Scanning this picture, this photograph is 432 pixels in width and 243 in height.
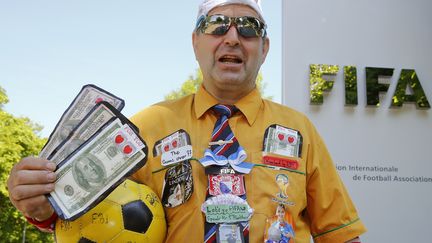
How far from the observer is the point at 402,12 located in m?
6.01

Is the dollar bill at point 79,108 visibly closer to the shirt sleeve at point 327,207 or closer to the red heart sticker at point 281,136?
the red heart sticker at point 281,136

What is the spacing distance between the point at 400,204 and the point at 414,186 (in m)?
0.30

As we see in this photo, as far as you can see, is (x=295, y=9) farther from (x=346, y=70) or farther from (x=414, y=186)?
(x=414, y=186)

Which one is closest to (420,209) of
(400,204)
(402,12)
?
(400,204)

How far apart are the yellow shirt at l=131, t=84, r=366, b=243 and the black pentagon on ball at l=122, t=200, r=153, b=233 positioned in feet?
0.68

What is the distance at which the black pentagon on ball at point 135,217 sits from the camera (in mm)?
1673

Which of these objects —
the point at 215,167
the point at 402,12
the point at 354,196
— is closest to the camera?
the point at 215,167

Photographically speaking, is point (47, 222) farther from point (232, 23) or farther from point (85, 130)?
point (232, 23)

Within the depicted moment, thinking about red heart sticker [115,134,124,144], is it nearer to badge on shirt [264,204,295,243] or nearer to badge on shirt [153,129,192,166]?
badge on shirt [153,129,192,166]

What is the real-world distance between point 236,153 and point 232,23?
62cm

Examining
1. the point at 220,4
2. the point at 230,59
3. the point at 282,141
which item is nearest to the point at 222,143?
the point at 282,141

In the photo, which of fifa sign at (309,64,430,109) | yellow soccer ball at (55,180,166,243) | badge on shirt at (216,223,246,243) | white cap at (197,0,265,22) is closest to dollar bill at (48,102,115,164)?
yellow soccer ball at (55,180,166,243)

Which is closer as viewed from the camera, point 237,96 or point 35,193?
point 35,193

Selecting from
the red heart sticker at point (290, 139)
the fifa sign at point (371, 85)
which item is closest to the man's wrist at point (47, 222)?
the red heart sticker at point (290, 139)
